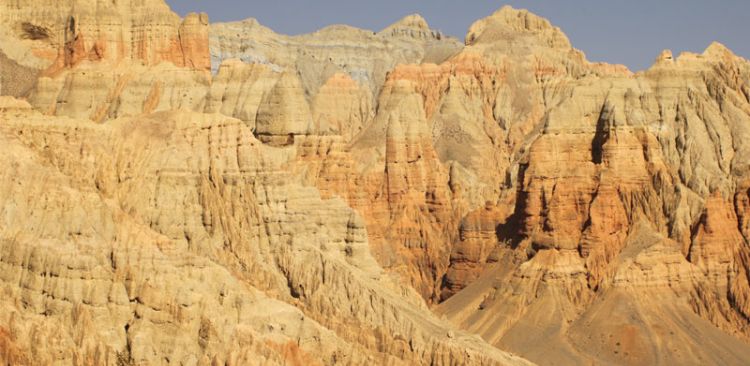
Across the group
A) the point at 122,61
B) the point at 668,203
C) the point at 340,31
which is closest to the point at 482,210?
the point at 668,203

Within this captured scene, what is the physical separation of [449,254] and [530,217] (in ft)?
33.1

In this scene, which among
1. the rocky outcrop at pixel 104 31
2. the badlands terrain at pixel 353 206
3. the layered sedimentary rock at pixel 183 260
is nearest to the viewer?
the layered sedimentary rock at pixel 183 260

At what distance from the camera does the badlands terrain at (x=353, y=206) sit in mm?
51097

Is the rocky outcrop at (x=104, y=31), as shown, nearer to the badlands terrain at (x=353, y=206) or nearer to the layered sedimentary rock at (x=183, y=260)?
the badlands terrain at (x=353, y=206)

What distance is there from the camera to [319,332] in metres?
54.9

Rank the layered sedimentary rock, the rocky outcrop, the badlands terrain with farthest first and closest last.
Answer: the rocky outcrop → the badlands terrain → the layered sedimentary rock

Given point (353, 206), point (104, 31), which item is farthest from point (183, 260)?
point (104, 31)

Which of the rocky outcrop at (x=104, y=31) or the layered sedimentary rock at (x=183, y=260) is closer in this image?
the layered sedimentary rock at (x=183, y=260)

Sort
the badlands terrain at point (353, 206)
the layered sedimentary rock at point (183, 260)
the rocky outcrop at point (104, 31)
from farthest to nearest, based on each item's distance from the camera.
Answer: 1. the rocky outcrop at point (104, 31)
2. the badlands terrain at point (353, 206)
3. the layered sedimentary rock at point (183, 260)

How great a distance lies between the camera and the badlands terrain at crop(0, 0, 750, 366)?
168 feet

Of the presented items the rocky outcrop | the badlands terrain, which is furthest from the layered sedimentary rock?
the rocky outcrop

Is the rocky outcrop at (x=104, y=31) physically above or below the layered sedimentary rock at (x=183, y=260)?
above

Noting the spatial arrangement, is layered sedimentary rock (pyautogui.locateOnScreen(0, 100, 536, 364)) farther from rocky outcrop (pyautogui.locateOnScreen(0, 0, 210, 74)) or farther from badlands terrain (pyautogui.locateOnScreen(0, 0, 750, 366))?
rocky outcrop (pyautogui.locateOnScreen(0, 0, 210, 74))

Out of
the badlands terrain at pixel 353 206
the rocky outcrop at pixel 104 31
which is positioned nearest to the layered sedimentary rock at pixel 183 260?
the badlands terrain at pixel 353 206
